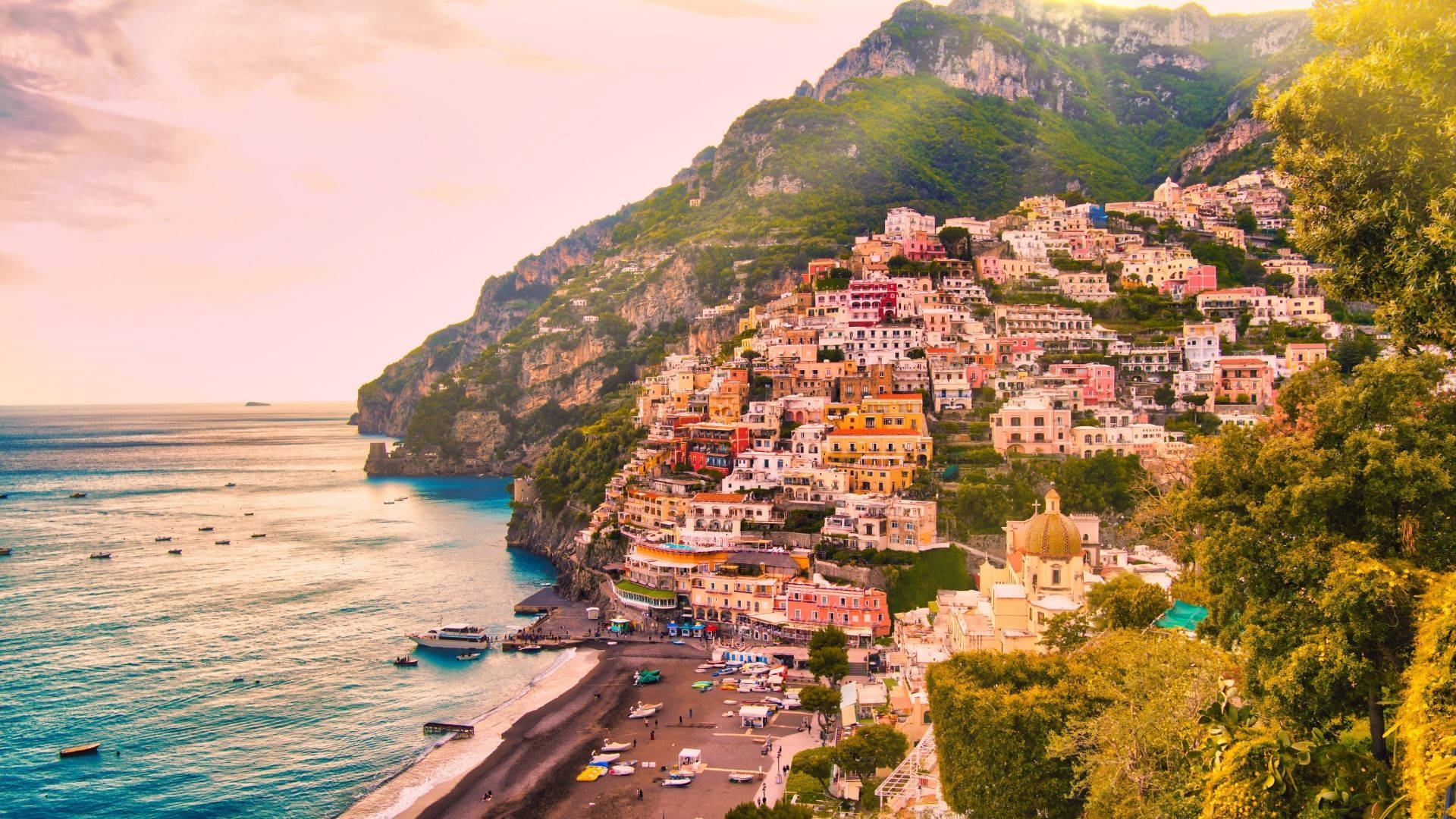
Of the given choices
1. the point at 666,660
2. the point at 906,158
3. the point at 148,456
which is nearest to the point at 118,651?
the point at 666,660

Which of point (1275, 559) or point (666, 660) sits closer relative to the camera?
point (1275, 559)

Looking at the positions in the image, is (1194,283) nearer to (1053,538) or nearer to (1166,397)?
A: (1166,397)

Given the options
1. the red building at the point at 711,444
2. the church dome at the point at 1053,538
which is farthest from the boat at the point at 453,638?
the church dome at the point at 1053,538

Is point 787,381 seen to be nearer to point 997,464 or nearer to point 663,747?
point 997,464

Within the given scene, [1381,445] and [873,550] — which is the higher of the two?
[1381,445]

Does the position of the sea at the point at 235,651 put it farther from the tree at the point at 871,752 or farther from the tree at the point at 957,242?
the tree at the point at 957,242

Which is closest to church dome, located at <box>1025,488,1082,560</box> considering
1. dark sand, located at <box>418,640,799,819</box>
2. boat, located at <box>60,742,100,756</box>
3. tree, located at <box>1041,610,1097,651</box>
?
tree, located at <box>1041,610,1097,651</box>

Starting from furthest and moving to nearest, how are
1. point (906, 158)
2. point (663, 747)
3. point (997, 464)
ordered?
point (906, 158) → point (997, 464) → point (663, 747)

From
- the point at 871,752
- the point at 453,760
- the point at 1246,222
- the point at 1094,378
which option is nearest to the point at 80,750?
the point at 453,760
